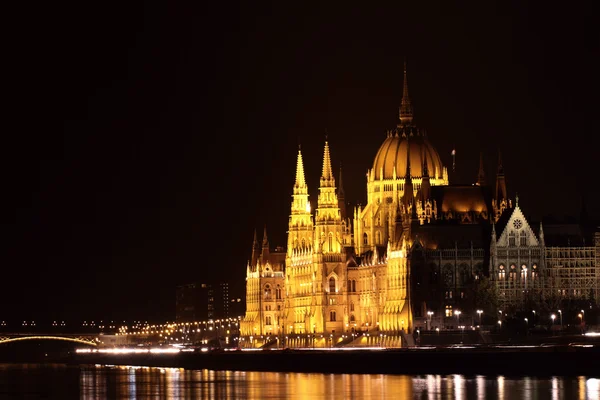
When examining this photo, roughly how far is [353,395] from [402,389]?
22.7ft

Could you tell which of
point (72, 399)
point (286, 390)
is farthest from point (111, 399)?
point (286, 390)

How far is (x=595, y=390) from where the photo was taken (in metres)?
183

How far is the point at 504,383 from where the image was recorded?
7692 inches

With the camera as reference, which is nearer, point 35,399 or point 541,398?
point 541,398

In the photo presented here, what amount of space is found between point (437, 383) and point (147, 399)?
26.8 m

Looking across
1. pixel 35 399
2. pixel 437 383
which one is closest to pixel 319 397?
pixel 437 383

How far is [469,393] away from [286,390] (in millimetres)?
20850

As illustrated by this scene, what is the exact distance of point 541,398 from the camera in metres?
177

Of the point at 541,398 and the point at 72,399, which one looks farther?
the point at 72,399

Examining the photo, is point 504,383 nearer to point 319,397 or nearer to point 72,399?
point 319,397

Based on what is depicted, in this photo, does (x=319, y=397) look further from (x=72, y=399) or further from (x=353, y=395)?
(x=72, y=399)

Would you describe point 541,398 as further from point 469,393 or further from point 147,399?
point 147,399

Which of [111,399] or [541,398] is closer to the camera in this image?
[541,398]

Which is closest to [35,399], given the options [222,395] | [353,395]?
[222,395]
